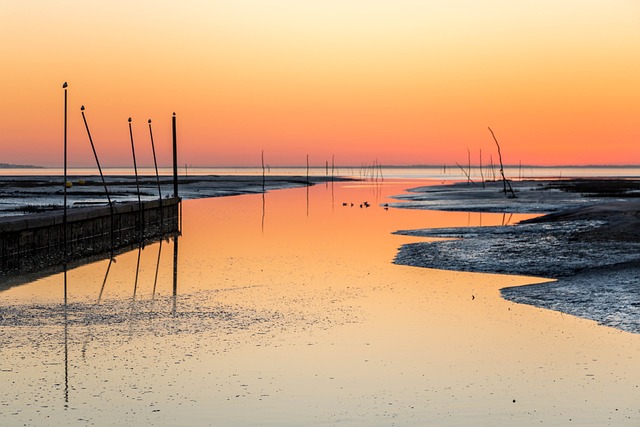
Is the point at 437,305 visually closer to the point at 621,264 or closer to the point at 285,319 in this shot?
the point at 285,319

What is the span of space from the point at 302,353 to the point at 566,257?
15258mm

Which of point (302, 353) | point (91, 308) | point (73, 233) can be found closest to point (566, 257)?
point (302, 353)

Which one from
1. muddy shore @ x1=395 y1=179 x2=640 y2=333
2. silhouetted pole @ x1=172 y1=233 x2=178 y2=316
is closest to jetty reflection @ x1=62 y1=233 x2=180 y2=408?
silhouetted pole @ x1=172 y1=233 x2=178 y2=316

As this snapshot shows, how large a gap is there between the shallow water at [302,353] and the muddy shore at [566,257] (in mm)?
1087

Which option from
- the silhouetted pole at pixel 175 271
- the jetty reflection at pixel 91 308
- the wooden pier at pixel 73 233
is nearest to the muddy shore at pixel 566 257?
the silhouetted pole at pixel 175 271

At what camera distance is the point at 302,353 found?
47.7 feet

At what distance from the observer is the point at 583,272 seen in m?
24.0

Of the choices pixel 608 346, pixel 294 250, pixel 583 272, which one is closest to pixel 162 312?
pixel 608 346

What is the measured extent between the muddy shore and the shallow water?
1.09 metres

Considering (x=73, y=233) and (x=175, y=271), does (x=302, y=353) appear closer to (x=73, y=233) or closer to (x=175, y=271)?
(x=175, y=271)

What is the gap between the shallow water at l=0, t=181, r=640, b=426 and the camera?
11273mm

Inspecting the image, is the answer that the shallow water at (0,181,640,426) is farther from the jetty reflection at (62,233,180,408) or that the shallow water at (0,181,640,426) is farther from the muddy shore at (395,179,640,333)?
the muddy shore at (395,179,640,333)

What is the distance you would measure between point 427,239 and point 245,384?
24.8 meters

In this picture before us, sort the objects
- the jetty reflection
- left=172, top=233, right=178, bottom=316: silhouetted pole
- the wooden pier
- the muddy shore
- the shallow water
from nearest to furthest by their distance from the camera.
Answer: the shallow water → the jetty reflection → the muddy shore → left=172, top=233, right=178, bottom=316: silhouetted pole → the wooden pier
